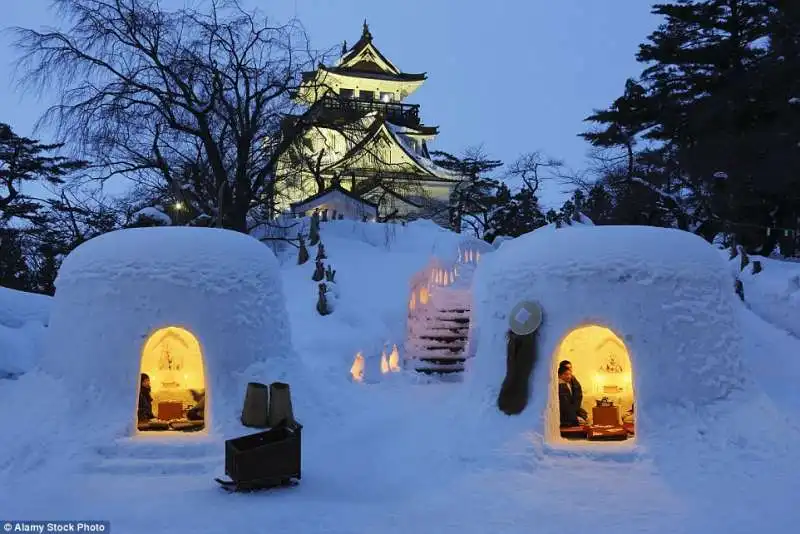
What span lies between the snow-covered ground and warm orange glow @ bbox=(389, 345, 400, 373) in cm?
310

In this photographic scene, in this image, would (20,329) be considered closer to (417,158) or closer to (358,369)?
(358,369)

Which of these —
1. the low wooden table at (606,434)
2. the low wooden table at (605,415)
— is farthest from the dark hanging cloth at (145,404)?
the low wooden table at (605,415)

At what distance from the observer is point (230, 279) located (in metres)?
8.88

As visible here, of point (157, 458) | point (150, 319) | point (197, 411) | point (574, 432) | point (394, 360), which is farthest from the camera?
point (394, 360)

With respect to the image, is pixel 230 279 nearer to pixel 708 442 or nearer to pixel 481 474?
pixel 481 474

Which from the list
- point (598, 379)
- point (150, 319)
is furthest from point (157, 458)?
point (598, 379)

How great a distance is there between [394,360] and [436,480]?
6.41 metres

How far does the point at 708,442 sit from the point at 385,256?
1170cm

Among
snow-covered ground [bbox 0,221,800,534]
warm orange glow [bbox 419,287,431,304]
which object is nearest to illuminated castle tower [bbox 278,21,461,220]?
warm orange glow [bbox 419,287,431,304]

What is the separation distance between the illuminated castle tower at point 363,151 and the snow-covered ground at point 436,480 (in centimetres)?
967

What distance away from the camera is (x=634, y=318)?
792 cm

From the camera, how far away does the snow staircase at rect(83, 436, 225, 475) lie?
7.53 metres

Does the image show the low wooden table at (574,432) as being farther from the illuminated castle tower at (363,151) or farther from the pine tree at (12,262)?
the pine tree at (12,262)

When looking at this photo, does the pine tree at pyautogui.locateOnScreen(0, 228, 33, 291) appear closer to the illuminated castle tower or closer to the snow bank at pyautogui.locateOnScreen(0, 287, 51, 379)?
the illuminated castle tower
